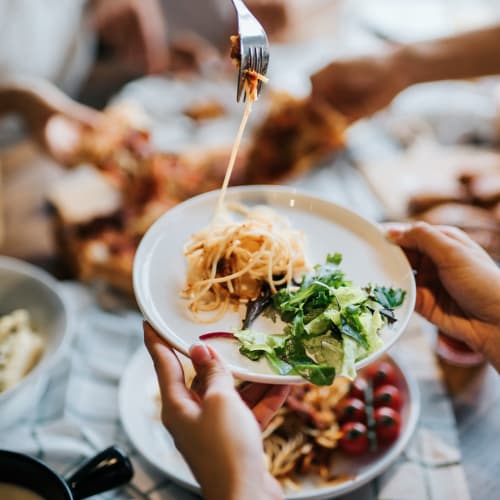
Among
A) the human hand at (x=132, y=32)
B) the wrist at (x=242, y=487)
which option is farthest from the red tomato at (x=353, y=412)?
the human hand at (x=132, y=32)

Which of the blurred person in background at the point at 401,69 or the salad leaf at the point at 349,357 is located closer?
the salad leaf at the point at 349,357

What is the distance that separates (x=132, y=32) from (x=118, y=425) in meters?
2.92

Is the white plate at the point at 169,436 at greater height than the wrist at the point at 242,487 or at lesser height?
lesser

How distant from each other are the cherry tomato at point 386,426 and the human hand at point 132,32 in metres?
2.73

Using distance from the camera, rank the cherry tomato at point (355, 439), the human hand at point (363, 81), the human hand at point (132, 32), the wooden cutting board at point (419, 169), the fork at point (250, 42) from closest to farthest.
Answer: the fork at point (250, 42) < the cherry tomato at point (355, 439) < the human hand at point (363, 81) < the wooden cutting board at point (419, 169) < the human hand at point (132, 32)

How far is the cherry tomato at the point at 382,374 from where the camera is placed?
1.50 m

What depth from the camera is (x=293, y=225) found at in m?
1.45

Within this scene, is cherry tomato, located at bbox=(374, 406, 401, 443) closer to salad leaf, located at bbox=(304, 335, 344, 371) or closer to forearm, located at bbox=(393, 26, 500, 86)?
A: salad leaf, located at bbox=(304, 335, 344, 371)

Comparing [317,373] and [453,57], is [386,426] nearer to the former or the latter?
[317,373]

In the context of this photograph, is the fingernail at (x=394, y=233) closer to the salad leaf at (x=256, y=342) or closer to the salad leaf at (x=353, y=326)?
the salad leaf at (x=353, y=326)

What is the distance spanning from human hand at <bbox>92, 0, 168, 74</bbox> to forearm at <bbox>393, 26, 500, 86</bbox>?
1728mm

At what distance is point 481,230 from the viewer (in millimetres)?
2020

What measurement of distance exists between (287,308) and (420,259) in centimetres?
54

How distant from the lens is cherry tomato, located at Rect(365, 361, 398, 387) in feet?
4.93
